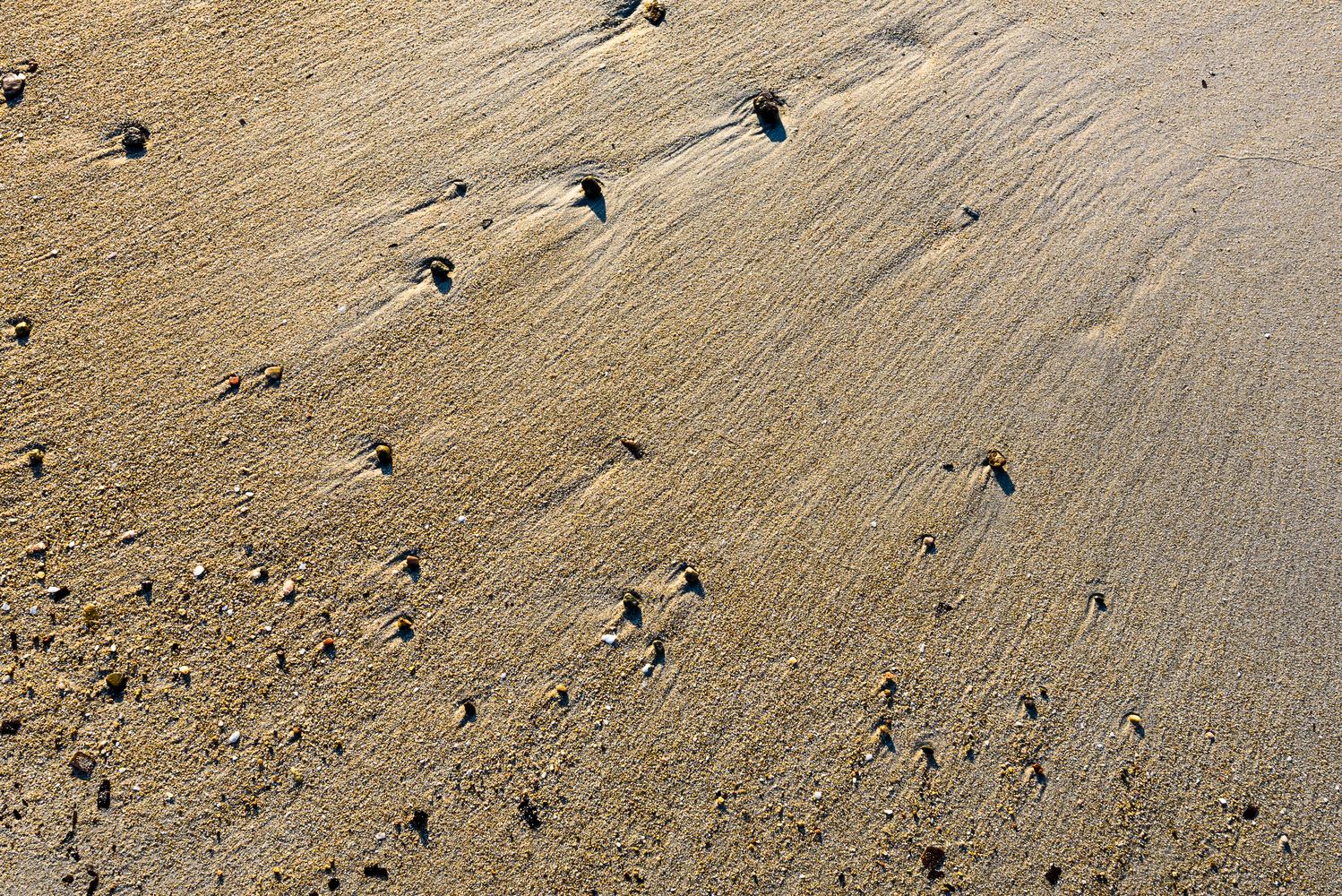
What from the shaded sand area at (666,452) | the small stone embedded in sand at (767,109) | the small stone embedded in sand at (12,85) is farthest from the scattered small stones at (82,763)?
the small stone embedded in sand at (767,109)

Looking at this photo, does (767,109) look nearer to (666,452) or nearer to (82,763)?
(666,452)

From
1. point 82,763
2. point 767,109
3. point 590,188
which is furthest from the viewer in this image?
point 767,109

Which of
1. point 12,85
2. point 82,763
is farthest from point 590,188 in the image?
point 82,763

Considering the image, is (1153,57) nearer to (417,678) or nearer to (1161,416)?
(1161,416)

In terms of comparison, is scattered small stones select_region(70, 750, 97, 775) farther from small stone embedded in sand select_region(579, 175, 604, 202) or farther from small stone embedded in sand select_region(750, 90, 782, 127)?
small stone embedded in sand select_region(750, 90, 782, 127)

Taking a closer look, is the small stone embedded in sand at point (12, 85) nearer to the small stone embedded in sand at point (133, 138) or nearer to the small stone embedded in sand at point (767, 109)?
the small stone embedded in sand at point (133, 138)

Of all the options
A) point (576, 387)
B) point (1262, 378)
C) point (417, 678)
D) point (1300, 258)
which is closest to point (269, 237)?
point (576, 387)
